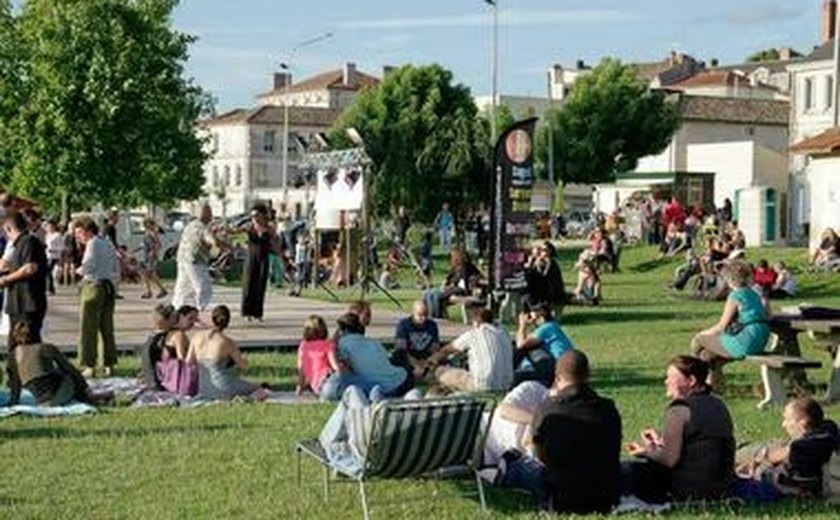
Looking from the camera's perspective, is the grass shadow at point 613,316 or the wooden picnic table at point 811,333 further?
the grass shadow at point 613,316

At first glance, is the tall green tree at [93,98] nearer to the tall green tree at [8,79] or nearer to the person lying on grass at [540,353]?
the tall green tree at [8,79]

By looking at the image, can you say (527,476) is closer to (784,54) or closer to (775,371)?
(775,371)

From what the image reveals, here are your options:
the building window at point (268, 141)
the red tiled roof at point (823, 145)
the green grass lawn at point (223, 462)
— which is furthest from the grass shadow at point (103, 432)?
the building window at point (268, 141)

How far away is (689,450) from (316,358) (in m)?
5.78

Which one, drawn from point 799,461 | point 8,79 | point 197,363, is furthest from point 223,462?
point 8,79

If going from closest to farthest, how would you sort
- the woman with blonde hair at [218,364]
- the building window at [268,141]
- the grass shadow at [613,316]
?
the woman with blonde hair at [218,364], the grass shadow at [613,316], the building window at [268,141]

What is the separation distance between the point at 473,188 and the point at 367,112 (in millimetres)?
13480

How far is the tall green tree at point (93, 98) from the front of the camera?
44969 mm

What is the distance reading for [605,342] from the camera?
20422mm

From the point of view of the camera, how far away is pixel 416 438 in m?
8.69

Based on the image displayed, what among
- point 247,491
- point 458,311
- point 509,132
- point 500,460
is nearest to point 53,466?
point 247,491

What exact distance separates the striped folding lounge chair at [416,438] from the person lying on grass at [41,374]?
499 cm

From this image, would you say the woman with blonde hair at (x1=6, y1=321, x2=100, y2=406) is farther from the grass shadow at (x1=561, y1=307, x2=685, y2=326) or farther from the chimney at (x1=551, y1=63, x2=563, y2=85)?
the chimney at (x1=551, y1=63, x2=563, y2=85)

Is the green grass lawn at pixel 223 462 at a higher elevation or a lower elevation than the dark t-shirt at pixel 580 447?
lower
